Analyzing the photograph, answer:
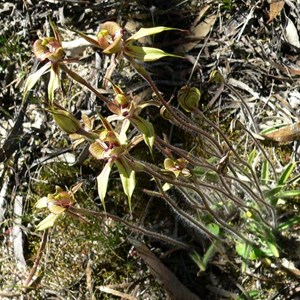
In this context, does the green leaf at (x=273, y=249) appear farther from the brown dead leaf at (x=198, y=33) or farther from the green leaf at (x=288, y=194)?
the brown dead leaf at (x=198, y=33)

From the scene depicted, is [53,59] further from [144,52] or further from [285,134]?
[285,134]

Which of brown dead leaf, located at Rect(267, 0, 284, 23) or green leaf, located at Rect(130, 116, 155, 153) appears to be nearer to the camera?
green leaf, located at Rect(130, 116, 155, 153)

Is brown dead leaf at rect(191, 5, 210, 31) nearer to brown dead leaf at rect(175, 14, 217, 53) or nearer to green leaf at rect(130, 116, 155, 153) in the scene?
brown dead leaf at rect(175, 14, 217, 53)

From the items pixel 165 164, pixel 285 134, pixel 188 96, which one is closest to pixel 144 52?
pixel 188 96

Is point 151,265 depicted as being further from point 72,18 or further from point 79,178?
point 72,18

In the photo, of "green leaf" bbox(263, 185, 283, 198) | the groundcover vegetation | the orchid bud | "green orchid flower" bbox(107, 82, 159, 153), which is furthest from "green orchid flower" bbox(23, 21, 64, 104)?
"green leaf" bbox(263, 185, 283, 198)

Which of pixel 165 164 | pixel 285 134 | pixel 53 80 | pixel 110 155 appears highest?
pixel 53 80

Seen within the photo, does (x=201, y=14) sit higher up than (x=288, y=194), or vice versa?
(x=201, y=14)
